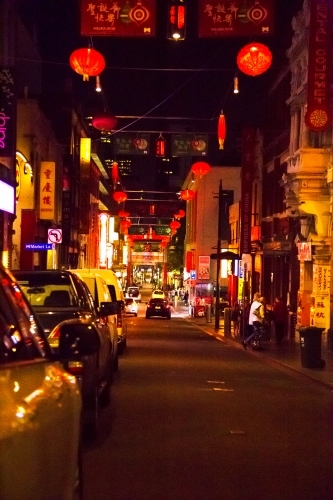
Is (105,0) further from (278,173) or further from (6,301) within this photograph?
(278,173)

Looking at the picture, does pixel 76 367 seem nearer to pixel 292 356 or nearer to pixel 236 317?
pixel 292 356

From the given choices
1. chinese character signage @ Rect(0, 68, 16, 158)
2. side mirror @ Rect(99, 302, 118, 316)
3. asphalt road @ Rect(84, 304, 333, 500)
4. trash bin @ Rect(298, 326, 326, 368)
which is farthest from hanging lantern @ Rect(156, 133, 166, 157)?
side mirror @ Rect(99, 302, 118, 316)

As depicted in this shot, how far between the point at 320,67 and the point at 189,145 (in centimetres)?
1017

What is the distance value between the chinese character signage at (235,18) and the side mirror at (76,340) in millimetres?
12313

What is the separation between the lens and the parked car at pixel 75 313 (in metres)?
10.5

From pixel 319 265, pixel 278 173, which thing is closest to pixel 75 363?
pixel 319 265

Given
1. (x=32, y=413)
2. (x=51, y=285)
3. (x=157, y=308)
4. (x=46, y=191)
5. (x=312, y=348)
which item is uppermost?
(x=46, y=191)

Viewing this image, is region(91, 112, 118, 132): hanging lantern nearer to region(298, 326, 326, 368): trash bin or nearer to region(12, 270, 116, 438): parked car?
region(298, 326, 326, 368): trash bin

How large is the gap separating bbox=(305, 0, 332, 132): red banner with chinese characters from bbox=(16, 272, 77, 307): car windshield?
13764mm

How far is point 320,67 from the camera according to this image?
79.5 ft

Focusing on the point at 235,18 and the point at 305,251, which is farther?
the point at 305,251

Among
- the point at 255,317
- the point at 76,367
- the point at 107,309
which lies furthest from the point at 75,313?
the point at 255,317

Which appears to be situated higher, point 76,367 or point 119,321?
point 76,367

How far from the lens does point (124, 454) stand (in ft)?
32.3
